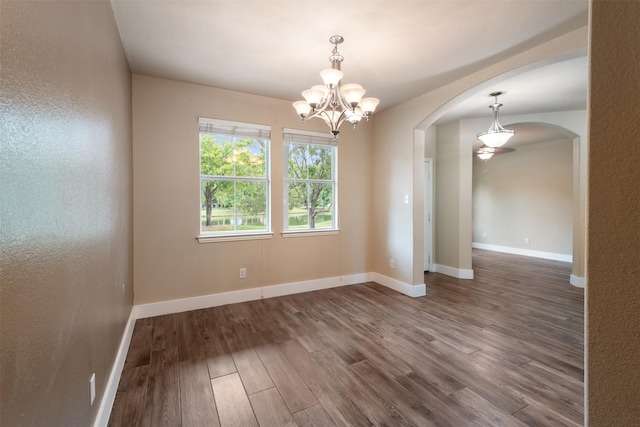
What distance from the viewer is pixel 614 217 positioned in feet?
2.11

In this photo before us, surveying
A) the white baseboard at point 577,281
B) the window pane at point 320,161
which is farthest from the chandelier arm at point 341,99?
the white baseboard at point 577,281

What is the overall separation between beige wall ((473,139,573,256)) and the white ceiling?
3881mm

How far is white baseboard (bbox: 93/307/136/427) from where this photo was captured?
1546 mm

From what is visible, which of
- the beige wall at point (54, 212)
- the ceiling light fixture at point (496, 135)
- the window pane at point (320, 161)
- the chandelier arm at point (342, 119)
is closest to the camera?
the beige wall at point (54, 212)

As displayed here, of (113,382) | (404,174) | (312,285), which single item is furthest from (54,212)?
(404,174)

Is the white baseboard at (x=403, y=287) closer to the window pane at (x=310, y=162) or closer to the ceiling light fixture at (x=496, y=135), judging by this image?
the window pane at (x=310, y=162)

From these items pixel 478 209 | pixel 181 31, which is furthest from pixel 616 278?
pixel 478 209

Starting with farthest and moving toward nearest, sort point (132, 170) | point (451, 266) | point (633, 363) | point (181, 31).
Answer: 1. point (451, 266)
2. point (132, 170)
3. point (181, 31)
4. point (633, 363)

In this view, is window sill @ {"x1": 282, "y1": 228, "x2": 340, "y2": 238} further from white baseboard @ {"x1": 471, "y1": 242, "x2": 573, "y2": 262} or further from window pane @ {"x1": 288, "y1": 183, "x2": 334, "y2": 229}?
white baseboard @ {"x1": 471, "y1": 242, "x2": 573, "y2": 262}

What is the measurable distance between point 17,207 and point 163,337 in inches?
92.5

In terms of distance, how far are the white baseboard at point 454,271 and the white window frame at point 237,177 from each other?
10.8 feet

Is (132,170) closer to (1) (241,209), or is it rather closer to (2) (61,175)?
(1) (241,209)

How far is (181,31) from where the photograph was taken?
229 centimetres

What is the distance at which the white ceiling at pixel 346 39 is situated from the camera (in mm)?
2016
